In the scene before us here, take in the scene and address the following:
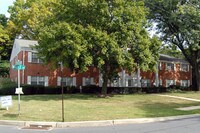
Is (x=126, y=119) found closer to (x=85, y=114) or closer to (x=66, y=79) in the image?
(x=85, y=114)

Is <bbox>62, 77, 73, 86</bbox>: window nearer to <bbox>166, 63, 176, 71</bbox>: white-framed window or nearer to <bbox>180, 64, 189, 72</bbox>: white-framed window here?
<bbox>166, 63, 176, 71</bbox>: white-framed window

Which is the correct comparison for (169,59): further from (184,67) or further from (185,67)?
(185,67)

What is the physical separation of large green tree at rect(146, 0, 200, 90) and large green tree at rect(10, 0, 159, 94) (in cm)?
1032

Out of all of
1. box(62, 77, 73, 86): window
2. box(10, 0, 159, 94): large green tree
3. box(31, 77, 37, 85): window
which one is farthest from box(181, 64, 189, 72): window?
box(31, 77, 37, 85): window

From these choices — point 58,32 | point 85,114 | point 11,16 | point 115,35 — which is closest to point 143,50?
point 115,35

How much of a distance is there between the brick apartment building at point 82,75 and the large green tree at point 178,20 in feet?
23.2

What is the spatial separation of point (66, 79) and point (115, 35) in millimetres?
14269

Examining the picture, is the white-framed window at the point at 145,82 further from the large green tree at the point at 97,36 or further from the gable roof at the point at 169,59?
the large green tree at the point at 97,36

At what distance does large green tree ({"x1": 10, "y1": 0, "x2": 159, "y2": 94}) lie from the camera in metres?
30.1

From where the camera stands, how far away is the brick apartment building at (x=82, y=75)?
4134 centimetres

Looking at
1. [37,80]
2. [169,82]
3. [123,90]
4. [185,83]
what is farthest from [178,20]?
[185,83]

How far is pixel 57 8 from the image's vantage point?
1340 inches

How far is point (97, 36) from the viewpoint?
98.9 feet

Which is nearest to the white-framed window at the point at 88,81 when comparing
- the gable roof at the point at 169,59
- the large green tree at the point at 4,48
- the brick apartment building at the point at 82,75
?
the brick apartment building at the point at 82,75
